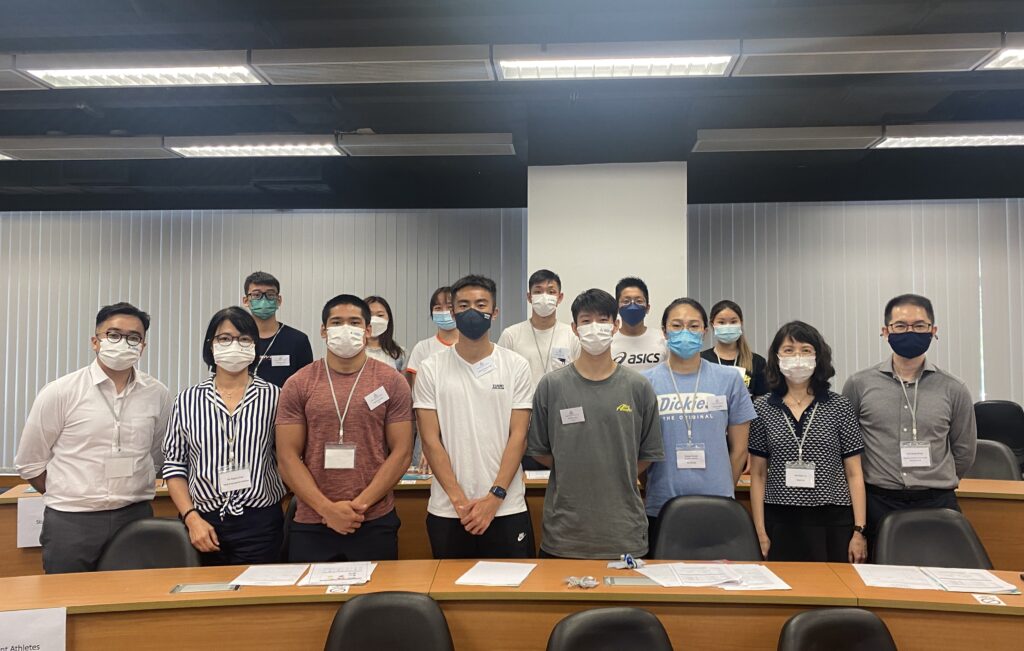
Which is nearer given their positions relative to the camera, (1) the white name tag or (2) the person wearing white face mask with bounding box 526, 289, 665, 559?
(2) the person wearing white face mask with bounding box 526, 289, 665, 559

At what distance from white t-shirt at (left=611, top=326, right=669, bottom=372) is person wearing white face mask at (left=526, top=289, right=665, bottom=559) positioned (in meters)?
0.77

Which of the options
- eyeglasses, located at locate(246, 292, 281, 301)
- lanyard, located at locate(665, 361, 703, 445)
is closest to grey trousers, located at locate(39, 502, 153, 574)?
eyeglasses, located at locate(246, 292, 281, 301)

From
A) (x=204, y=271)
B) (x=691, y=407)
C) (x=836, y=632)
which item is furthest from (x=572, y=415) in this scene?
(x=204, y=271)

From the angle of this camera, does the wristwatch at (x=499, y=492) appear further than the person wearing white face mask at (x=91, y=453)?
No

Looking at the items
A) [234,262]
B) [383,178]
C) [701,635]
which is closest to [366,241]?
[383,178]

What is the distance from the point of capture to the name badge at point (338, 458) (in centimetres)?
225

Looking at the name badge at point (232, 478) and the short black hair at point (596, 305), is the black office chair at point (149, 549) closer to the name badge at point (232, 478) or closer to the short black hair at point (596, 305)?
the name badge at point (232, 478)

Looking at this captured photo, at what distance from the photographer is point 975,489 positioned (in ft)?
9.93

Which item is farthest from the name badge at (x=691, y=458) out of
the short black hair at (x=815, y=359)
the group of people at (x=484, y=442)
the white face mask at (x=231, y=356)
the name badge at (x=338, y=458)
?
the white face mask at (x=231, y=356)

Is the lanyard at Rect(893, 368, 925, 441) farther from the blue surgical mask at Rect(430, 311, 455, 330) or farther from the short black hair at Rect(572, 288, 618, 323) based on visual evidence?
the blue surgical mask at Rect(430, 311, 455, 330)

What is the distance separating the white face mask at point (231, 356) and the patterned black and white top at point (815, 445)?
6.60 ft

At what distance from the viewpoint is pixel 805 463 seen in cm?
247

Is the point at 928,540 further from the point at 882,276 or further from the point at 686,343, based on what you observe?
the point at 882,276

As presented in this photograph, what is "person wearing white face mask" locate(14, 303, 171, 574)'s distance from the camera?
239cm
